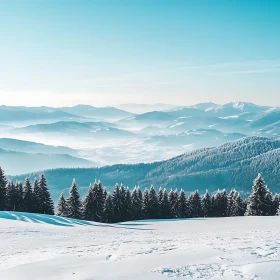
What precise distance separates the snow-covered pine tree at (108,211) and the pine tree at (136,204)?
4.58m

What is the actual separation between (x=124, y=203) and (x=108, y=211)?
12.9ft

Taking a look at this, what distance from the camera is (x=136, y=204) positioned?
64750 millimetres

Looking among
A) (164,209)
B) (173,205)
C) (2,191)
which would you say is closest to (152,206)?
(164,209)

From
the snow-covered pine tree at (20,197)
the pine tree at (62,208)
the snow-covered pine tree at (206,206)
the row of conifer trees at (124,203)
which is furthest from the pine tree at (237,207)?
the snow-covered pine tree at (20,197)

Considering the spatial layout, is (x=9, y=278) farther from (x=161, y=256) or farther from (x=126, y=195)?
(x=126, y=195)

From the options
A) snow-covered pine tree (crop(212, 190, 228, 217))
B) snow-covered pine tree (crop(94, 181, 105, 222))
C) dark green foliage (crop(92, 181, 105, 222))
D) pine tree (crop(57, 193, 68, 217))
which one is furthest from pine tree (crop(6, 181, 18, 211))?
snow-covered pine tree (crop(212, 190, 228, 217))

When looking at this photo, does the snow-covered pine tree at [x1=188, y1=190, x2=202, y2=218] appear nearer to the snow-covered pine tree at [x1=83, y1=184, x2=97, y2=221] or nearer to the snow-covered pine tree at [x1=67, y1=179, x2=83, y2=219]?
the snow-covered pine tree at [x1=83, y1=184, x2=97, y2=221]

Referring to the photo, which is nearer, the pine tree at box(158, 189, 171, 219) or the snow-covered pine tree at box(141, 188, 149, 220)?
the snow-covered pine tree at box(141, 188, 149, 220)

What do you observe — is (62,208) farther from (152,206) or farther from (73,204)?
(152,206)

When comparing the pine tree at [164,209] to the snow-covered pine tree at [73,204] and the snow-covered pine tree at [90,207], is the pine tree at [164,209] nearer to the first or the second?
the snow-covered pine tree at [90,207]

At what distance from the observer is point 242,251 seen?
1330 centimetres

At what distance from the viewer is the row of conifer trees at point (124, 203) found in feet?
184

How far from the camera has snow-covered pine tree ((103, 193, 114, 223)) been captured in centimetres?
6094

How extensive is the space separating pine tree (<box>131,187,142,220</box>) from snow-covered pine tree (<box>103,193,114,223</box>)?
4576 millimetres
